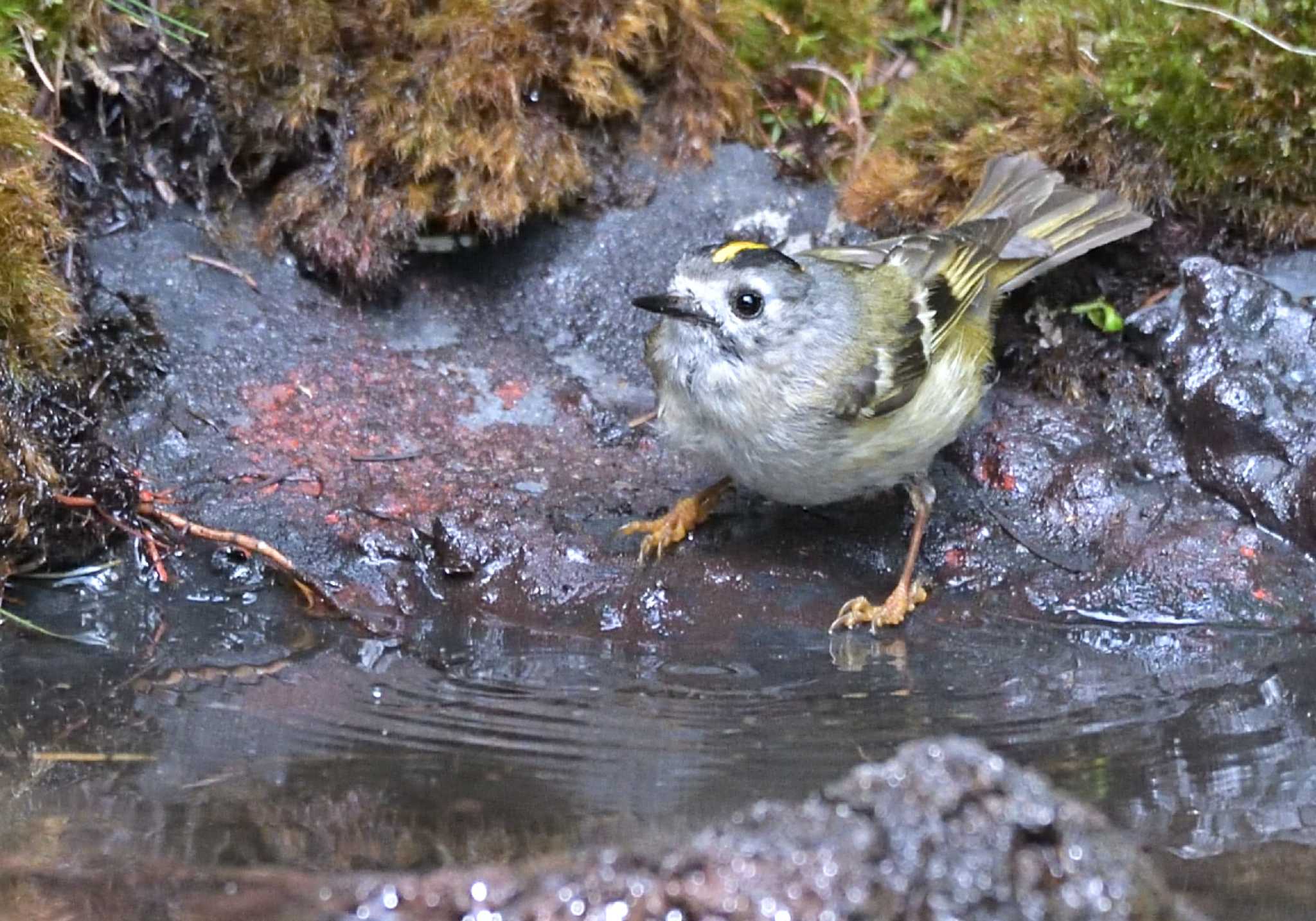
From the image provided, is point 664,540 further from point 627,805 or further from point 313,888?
point 313,888

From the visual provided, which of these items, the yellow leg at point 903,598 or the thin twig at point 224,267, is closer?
A: the yellow leg at point 903,598

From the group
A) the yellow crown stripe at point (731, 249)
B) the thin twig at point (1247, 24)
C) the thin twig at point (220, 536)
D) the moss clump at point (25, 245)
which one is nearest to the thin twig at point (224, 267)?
the moss clump at point (25, 245)

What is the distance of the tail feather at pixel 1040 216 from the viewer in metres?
5.00

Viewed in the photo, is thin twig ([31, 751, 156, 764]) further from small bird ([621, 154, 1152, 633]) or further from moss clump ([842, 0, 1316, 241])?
moss clump ([842, 0, 1316, 241])

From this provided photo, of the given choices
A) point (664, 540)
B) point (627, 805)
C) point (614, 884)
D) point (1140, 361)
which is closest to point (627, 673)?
point (664, 540)

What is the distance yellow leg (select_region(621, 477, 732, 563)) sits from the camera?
464 cm

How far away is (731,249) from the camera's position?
4.50 meters

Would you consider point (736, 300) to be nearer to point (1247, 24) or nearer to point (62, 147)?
point (1247, 24)

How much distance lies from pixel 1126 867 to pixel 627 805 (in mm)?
936

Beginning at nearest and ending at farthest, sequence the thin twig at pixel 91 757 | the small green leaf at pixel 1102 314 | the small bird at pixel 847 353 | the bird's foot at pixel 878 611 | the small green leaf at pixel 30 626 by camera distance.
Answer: the thin twig at pixel 91 757
the small green leaf at pixel 30 626
the bird's foot at pixel 878 611
the small bird at pixel 847 353
the small green leaf at pixel 1102 314

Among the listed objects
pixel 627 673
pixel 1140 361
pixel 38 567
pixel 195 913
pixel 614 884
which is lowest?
pixel 38 567

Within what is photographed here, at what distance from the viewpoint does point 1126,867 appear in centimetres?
251

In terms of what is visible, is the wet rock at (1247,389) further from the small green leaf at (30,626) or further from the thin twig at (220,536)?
the small green leaf at (30,626)

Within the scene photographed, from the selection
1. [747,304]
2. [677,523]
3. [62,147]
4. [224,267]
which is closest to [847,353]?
[747,304]
